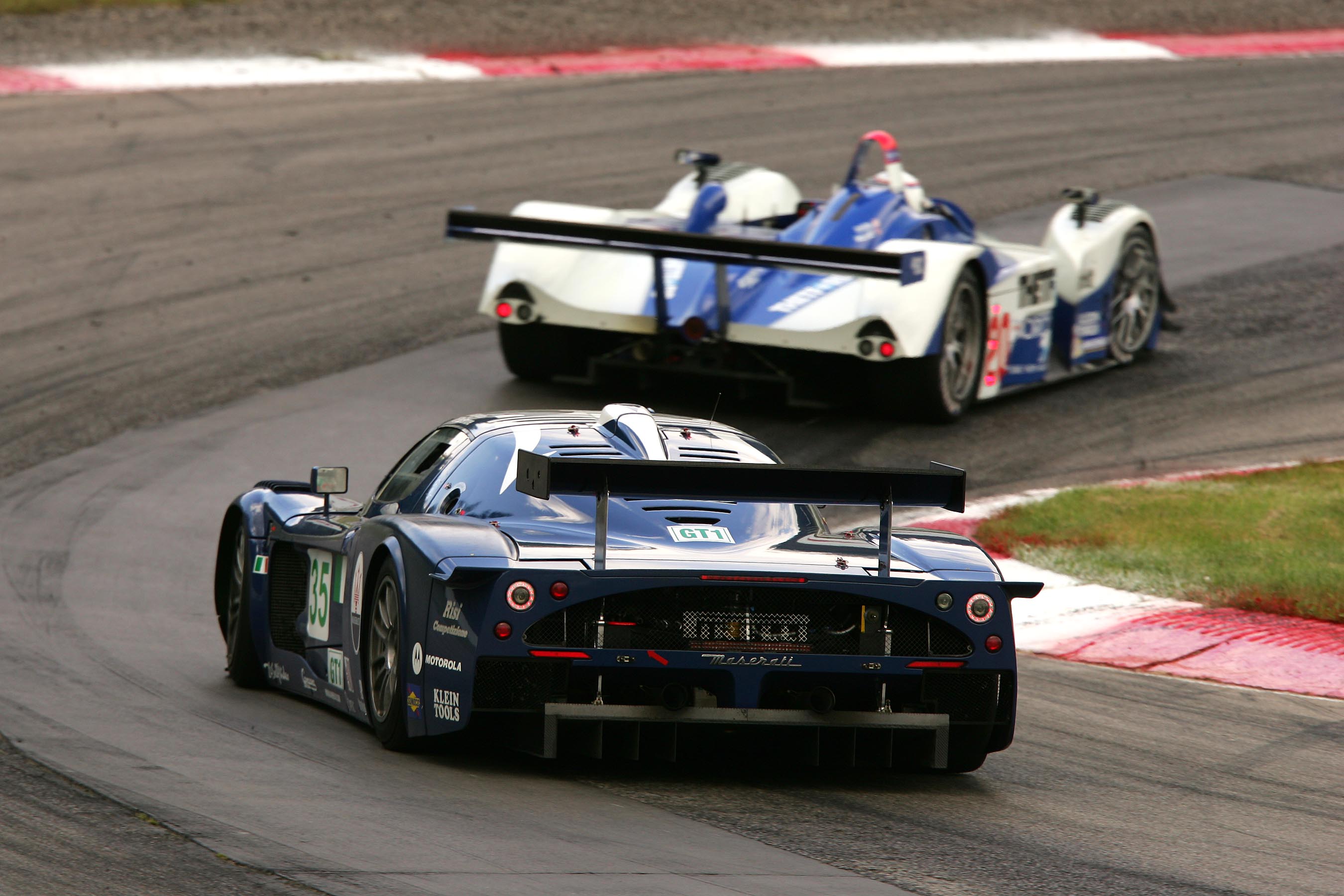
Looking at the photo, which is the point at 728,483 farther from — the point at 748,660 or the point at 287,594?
the point at 287,594

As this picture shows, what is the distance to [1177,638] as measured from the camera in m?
10.2

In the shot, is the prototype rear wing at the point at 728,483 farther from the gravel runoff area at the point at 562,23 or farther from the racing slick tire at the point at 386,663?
the gravel runoff area at the point at 562,23

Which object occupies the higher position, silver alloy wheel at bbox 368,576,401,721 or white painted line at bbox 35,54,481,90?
white painted line at bbox 35,54,481,90

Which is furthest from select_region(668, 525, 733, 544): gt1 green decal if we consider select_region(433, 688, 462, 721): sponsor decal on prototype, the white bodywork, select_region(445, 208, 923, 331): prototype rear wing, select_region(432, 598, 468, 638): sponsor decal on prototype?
the white bodywork

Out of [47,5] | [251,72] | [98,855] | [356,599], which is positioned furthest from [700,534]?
[47,5]

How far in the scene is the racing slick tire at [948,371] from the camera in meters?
15.4

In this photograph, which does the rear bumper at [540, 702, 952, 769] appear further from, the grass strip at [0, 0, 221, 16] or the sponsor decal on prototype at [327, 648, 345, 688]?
the grass strip at [0, 0, 221, 16]

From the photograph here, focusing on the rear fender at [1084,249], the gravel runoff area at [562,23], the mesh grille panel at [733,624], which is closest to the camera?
the mesh grille panel at [733,624]

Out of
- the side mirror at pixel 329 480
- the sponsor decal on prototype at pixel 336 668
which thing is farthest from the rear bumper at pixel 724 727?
the side mirror at pixel 329 480

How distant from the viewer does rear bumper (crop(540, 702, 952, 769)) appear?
652cm

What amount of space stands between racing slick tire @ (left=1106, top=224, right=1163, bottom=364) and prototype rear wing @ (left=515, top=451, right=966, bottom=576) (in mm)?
11572

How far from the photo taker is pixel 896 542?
286 inches

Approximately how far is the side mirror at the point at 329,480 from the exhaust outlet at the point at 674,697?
6.92 ft

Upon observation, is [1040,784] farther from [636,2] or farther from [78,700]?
[636,2]
